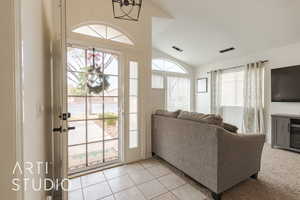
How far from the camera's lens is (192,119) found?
6.66 ft

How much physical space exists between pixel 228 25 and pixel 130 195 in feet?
12.2

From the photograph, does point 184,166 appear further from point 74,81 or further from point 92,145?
point 74,81

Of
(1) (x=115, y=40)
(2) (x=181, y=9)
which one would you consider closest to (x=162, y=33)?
(2) (x=181, y=9)

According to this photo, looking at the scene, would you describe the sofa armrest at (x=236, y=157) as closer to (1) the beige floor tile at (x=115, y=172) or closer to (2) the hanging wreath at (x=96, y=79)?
(1) the beige floor tile at (x=115, y=172)

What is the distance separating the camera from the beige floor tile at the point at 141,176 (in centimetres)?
208

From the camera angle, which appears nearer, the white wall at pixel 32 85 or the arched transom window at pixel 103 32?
the white wall at pixel 32 85

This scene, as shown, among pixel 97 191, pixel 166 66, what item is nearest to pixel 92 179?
pixel 97 191

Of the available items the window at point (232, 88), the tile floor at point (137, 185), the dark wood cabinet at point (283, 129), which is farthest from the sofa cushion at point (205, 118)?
the window at point (232, 88)

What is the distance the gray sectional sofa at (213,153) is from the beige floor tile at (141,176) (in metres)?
0.46

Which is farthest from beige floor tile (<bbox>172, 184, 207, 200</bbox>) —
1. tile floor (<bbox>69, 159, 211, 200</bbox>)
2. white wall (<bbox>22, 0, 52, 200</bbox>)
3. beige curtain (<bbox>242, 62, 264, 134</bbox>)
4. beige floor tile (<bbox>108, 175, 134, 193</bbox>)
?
beige curtain (<bbox>242, 62, 264, 134</bbox>)

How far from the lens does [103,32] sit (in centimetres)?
244

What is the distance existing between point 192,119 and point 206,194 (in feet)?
3.07

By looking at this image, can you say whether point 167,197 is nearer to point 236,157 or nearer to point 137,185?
point 137,185

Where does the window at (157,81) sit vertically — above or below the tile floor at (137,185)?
above
